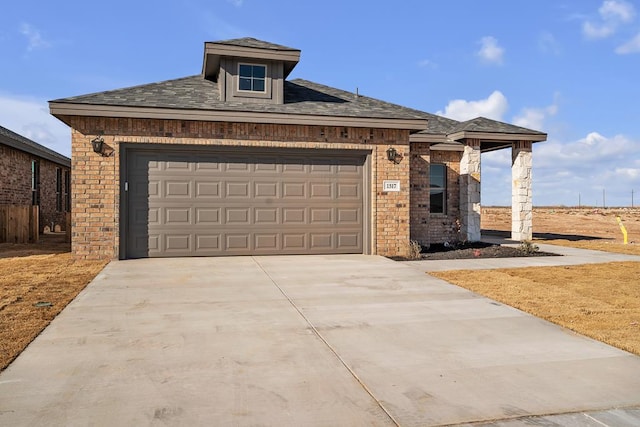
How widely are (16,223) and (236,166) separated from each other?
31.3 feet

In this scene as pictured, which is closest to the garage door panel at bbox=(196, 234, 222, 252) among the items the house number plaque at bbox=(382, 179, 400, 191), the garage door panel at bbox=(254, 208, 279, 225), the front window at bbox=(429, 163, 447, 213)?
the garage door panel at bbox=(254, 208, 279, 225)

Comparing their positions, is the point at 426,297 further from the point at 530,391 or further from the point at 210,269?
the point at 210,269

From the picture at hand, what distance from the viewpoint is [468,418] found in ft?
10.5

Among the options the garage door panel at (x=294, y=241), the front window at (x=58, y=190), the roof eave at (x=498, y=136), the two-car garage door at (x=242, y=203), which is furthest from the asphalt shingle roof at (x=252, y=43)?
the front window at (x=58, y=190)

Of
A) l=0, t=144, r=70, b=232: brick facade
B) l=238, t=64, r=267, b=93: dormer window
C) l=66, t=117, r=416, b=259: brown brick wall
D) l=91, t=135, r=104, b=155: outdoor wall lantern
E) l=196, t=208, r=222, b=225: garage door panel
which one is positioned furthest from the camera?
l=0, t=144, r=70, b=232: brick facade

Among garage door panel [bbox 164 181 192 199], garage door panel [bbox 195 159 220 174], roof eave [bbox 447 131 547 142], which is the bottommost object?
garage door panel [bbox 164 181 192 199]

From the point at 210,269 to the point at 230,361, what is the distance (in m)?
5.74

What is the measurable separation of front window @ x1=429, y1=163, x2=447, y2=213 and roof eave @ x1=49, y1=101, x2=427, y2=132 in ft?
13.0

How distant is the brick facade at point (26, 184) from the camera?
17.7m

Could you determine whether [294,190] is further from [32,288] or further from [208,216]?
[32,288]

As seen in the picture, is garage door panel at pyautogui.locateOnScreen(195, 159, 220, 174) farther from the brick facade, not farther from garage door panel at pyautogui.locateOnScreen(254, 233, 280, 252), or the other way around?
the brick facade

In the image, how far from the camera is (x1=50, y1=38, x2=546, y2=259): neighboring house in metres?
11.1

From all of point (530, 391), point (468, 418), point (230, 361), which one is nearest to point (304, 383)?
point (230, 361)

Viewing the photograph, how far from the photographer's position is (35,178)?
21.2 meters
